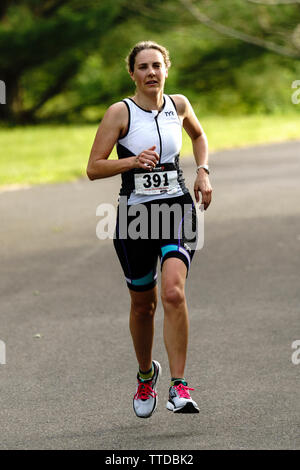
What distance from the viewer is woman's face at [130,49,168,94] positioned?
516 cm

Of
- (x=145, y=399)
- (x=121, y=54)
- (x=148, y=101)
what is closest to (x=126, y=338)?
(x=145, y=399)

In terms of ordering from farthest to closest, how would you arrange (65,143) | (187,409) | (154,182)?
(65,143) < (154,182) < (187,409)

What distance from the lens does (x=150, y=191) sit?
513cm

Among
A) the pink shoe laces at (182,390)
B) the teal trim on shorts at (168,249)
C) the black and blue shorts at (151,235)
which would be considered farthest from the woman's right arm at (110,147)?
the pink shoe laces at (182,390)

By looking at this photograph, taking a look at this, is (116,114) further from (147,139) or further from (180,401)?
(180,401)

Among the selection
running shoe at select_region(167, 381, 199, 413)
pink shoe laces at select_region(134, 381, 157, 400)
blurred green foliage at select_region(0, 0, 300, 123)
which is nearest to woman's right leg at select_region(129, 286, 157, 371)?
pink shoe laces at select_region(134, 381, 157, 400)

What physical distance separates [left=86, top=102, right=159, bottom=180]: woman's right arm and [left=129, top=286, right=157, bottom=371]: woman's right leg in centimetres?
67

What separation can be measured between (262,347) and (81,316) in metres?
1.70

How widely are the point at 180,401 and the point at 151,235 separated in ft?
2.84

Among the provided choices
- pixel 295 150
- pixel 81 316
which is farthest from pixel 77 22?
pixel 81 316

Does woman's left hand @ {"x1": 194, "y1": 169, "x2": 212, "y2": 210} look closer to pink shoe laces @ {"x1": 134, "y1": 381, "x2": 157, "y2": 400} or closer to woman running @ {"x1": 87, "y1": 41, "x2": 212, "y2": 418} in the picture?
woman running @ {"x1": 87, "y1": 41, "x2": 212, "y2": 418}

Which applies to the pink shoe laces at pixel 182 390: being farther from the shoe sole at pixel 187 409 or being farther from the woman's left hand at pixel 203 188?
the woman's left hand at pixel 203 188

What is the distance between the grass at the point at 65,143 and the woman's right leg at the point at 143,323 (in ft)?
40.2

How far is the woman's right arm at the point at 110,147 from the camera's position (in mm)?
5059
